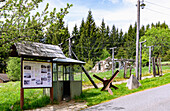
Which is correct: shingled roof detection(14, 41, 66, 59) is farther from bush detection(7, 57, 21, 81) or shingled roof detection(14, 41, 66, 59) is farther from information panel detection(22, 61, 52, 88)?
bush detection(7, 57, 21, 81)

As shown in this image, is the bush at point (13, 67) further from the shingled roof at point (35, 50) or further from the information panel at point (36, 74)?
the information panel at point (36, 74)

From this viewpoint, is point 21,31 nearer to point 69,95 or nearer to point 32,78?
point 32,78

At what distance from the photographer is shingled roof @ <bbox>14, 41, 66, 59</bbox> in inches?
332

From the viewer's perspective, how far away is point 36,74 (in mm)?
9000

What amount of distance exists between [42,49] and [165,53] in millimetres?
55369

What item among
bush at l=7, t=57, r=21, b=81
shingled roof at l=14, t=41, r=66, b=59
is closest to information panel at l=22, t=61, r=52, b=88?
shingled roof at l=14, t=41, r=66, b=59

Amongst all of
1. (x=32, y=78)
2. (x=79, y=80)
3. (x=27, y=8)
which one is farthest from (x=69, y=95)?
(x=27, y=8)

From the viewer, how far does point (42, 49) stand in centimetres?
968

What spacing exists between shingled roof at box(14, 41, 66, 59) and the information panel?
50cm

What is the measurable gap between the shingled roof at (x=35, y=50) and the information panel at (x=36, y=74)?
0.50 metres

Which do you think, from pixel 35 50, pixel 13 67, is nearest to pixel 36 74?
pixel 35 50

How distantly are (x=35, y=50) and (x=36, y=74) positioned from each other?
4.10ft

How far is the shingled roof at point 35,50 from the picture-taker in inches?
332

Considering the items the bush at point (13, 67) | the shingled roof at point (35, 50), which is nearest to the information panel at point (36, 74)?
the shingled roof at point (35, 50)
